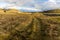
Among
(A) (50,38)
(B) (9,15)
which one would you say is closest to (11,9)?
(B) (9,15)

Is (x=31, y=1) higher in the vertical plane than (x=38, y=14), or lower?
higher

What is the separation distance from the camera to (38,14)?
535 cm

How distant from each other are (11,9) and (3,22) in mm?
524

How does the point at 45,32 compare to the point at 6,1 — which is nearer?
the point at 45,32

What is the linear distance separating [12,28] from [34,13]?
0.88 meters

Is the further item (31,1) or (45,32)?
(31,1)

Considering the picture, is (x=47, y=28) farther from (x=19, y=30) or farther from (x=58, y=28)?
(x=19, y=30)

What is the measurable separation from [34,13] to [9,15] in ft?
2.72

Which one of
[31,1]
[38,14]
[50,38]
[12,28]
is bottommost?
[50,38]

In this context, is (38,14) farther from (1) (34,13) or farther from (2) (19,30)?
(2) (19,30)

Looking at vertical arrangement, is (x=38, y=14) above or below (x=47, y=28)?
above

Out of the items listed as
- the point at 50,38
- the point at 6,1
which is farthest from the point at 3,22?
the point at 50,38

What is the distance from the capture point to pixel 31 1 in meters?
5.54

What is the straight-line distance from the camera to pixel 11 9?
542 cm
